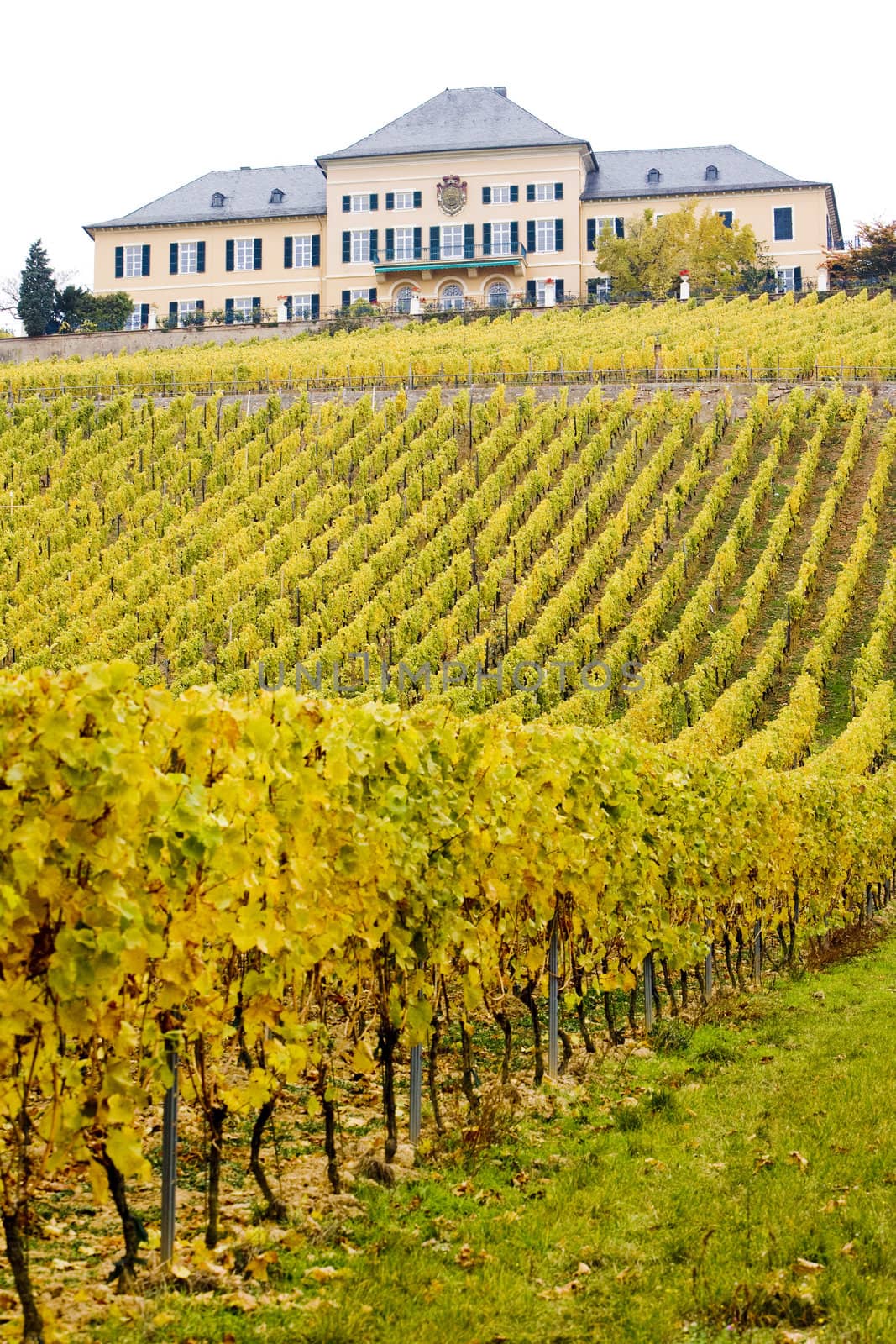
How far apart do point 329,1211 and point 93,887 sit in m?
1.97

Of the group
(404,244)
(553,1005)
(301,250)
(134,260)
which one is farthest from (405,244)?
(553,1005)

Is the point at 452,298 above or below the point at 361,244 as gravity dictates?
below

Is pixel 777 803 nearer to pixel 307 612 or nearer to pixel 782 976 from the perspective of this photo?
pixel 782 976

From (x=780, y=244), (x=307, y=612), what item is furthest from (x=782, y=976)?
(x=780, y=244)

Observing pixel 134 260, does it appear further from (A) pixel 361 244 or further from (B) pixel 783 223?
Result: (B) pixel 783 223

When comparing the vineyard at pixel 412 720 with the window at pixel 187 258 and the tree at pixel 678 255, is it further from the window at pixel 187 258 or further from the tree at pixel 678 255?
the window at pixel 187 258

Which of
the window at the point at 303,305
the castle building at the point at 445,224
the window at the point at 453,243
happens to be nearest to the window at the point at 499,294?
the castle building at the point at 445,224

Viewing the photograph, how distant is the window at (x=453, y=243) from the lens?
58.7m

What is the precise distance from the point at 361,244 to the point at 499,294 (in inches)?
265

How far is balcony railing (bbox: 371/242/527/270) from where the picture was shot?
190 feet

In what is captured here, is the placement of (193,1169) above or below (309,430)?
below

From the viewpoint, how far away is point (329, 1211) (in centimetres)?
514

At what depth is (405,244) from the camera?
194 ft

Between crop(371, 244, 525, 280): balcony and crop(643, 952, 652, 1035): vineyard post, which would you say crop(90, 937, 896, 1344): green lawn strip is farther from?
crop(371, 244, 525, 280): balcony
